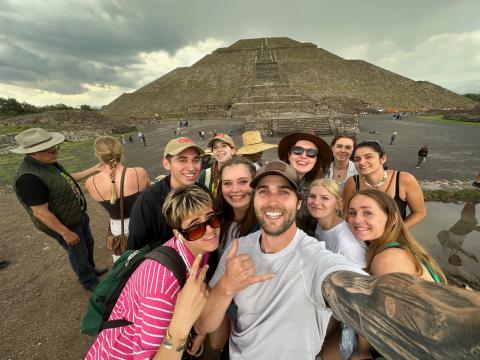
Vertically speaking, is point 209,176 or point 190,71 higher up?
point 190,71

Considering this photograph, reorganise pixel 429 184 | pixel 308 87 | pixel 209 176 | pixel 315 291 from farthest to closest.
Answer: pixel 308 87, pixel 429 184, pixel 209 176, pixel 315 291

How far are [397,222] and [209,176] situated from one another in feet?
7.15

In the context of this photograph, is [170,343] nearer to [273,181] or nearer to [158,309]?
[158,309]

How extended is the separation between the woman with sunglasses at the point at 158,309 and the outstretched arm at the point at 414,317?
0.82 metres

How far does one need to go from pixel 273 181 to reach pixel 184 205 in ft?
2.12

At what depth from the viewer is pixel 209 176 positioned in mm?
3107

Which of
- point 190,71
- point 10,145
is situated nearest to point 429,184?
point 10,145

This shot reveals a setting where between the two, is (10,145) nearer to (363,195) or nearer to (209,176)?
(209,176)

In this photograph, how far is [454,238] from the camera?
5098mm

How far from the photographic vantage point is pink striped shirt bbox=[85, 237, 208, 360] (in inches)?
48.5

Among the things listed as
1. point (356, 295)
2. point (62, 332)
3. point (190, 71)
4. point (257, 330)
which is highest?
point (190, 71)

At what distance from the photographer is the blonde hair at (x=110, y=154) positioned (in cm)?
257

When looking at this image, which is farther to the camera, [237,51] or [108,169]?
[237,51]

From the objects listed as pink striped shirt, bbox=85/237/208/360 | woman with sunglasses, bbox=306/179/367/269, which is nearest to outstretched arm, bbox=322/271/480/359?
pink striped shirt, bbox=85/237/208/360
